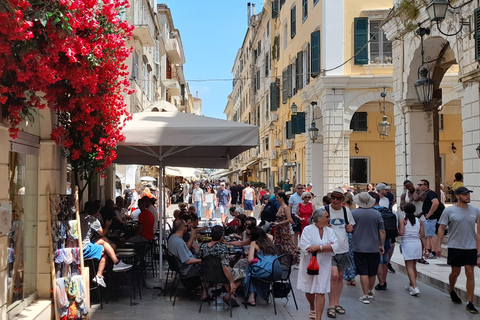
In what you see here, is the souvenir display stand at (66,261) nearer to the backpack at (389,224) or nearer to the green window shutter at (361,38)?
the backpack at (389,224)

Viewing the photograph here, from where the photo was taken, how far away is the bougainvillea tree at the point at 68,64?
3.98 m

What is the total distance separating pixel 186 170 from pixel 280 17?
42.6 ft

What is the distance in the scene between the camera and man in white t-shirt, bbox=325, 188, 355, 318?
713 centimetres

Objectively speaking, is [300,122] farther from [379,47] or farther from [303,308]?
[303,308]

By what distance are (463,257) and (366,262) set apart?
4.68 feet

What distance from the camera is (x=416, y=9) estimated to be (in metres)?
13.1

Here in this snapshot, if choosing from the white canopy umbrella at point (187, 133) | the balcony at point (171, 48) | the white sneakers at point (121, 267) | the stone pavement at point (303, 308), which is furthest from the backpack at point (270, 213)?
the balcony at point (171, 48)

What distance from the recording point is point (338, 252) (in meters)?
7.23

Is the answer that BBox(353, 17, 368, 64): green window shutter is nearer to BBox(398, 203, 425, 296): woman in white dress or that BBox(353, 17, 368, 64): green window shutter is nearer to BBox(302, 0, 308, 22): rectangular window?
BBox(302, 0, 308, 22): rectangular window

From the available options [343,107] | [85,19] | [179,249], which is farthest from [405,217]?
[343,107]

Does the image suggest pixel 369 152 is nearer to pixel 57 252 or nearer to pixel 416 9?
pixel 416 9

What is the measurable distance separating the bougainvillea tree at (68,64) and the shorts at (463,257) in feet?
17.5

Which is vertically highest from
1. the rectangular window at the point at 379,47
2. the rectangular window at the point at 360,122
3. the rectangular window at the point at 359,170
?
the rectangular window at the point at 379,47

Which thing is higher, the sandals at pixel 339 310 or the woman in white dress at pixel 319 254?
the woman in white dress at pixel 319 254
